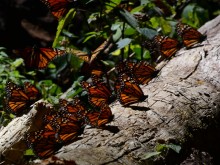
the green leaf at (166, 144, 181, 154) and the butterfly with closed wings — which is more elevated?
the green leaf at (166, 144, 181, 154)

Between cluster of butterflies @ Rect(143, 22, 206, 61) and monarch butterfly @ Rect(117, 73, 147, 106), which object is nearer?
monarch butterfly @ Rect(117, 73, 147, 106)

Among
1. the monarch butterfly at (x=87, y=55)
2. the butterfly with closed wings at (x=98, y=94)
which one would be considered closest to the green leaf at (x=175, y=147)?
the butterfly with closed wings at (x=98, y=94)

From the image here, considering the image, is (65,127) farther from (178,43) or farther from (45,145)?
(178,43)

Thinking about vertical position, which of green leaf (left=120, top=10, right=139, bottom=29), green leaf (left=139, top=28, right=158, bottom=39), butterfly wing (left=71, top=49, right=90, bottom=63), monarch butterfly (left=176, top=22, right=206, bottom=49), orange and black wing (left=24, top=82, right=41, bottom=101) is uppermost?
green leaf (left=120, top=10, right=139, bottom=29)

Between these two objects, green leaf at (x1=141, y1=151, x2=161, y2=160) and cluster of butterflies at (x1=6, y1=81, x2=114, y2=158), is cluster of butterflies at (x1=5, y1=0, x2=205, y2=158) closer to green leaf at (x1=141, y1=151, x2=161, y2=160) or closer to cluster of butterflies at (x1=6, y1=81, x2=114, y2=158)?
cluster of butterflies at (x1=6, y1=81, x2=114, y2=158)

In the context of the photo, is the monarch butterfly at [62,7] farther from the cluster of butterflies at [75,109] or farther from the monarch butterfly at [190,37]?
the monarch butterfly at [190,37]

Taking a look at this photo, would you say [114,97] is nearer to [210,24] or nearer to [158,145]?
[158,145]

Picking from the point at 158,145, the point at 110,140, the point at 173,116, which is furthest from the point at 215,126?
the point at 110,140

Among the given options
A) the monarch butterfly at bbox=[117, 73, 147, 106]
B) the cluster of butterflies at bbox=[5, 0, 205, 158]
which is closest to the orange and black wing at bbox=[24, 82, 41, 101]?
the cluster of butterflies at bbox=[5, 0, 205, 158]

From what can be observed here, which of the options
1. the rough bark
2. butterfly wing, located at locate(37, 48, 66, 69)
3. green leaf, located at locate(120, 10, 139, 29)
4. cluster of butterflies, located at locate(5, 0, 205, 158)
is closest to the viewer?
the rough bark
